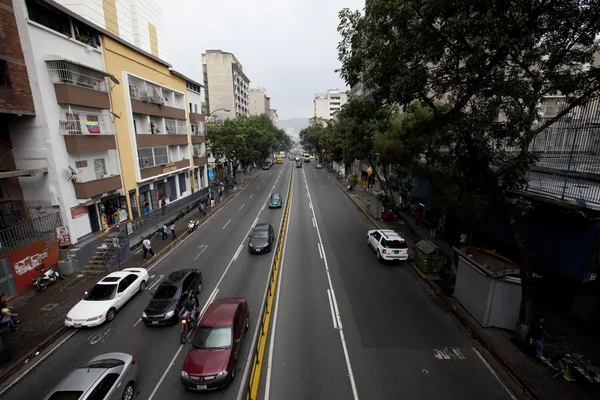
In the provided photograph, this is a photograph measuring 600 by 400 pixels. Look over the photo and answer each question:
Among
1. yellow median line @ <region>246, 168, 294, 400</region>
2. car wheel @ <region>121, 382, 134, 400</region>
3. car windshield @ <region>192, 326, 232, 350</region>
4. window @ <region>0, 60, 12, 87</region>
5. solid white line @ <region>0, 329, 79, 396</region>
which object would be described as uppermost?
window @ <region>0, 60, 12, 87</region>

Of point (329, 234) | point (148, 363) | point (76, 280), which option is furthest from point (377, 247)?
point (76, 280)

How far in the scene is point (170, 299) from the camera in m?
12.4

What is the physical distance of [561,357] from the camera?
366 inches

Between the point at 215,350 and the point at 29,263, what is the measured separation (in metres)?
13.7

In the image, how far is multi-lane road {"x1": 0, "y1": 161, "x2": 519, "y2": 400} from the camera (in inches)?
350

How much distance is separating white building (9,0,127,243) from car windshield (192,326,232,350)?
14.1 meters

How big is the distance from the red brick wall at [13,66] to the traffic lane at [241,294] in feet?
46.4

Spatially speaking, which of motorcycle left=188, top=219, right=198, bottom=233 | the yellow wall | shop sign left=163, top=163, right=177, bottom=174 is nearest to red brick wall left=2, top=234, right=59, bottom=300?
the yellow wall

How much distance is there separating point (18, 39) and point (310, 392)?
21.9m

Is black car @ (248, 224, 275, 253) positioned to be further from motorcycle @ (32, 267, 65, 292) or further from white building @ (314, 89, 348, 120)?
white building @ (314, 89, 348, 120)

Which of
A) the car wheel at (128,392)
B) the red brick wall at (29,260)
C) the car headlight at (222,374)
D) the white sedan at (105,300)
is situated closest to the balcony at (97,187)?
the red brick wall at (29,260)

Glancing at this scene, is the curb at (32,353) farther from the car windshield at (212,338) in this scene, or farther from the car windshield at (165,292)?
the car windshield at (212,338)

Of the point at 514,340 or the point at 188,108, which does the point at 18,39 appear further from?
the point at 514,340

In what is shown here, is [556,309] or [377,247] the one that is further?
[377,247]
